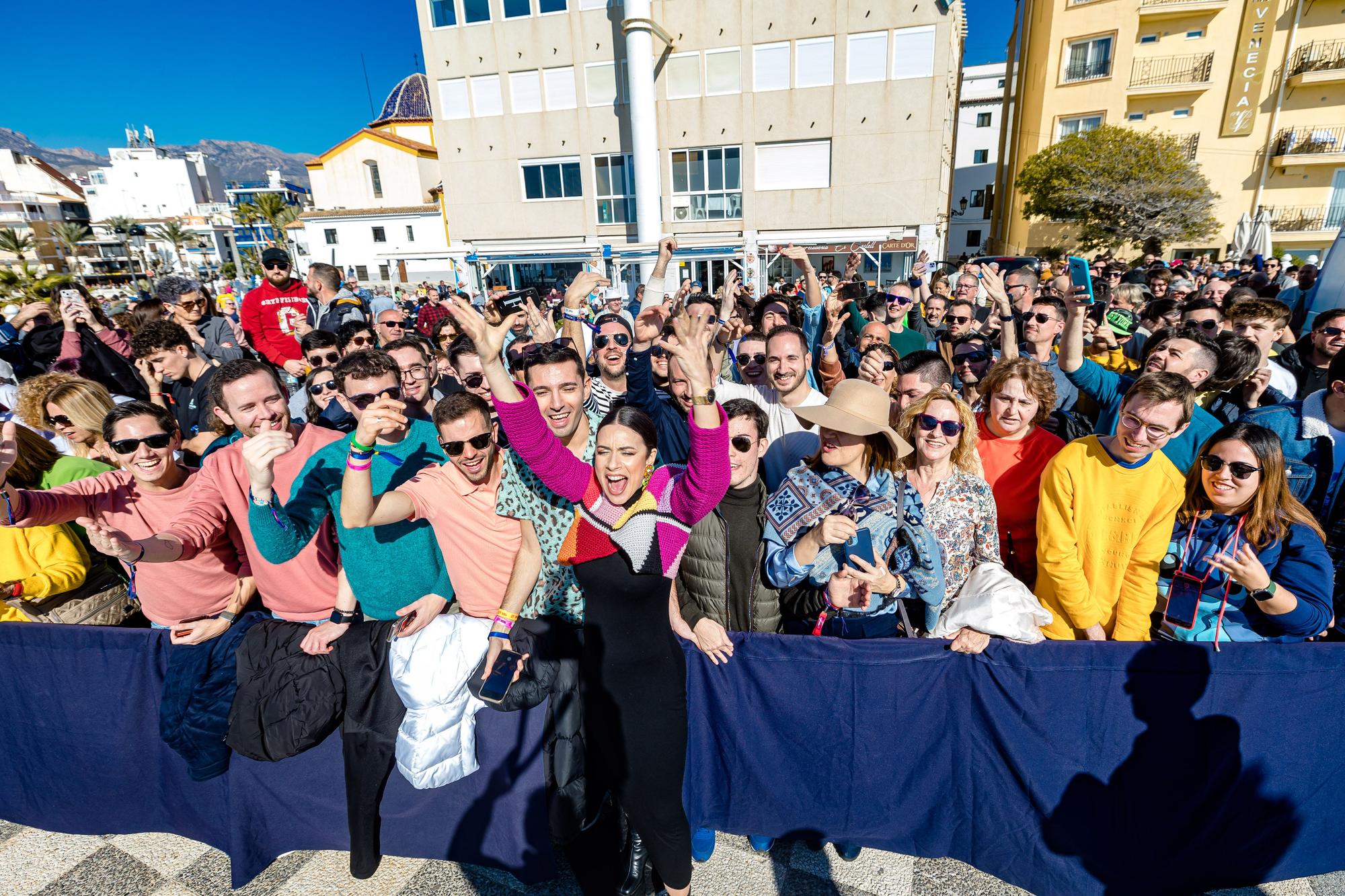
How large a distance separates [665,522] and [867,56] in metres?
24.0

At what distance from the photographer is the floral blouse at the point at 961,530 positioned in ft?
8.95

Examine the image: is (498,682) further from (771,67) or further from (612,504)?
(771,67)

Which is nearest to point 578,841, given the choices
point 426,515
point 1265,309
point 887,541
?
point 426,515

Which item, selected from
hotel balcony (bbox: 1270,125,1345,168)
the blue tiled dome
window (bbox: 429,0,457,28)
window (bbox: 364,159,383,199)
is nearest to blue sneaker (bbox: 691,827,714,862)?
window (bbox: 429,0,457,28)

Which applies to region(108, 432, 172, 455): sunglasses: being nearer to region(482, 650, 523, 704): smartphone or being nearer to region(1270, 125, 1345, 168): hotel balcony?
region(482, 650, 523, 704): smartphone

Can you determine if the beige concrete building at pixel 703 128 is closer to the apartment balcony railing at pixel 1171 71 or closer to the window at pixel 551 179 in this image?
the window at pixel 551 179

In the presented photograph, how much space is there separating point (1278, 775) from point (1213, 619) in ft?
2.19

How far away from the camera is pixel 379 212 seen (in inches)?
1451

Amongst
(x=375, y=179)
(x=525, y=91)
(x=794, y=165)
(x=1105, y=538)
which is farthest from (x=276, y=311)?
(x=375, y=179)

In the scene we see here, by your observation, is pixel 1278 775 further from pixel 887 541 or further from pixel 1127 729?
pixel 887 541

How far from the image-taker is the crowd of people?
8.18ft

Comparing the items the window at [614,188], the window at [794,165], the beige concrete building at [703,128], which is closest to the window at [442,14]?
the beige concrete building at [703,128]

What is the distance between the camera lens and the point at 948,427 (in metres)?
2.73

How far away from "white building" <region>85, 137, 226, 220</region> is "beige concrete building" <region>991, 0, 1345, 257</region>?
328 ft
